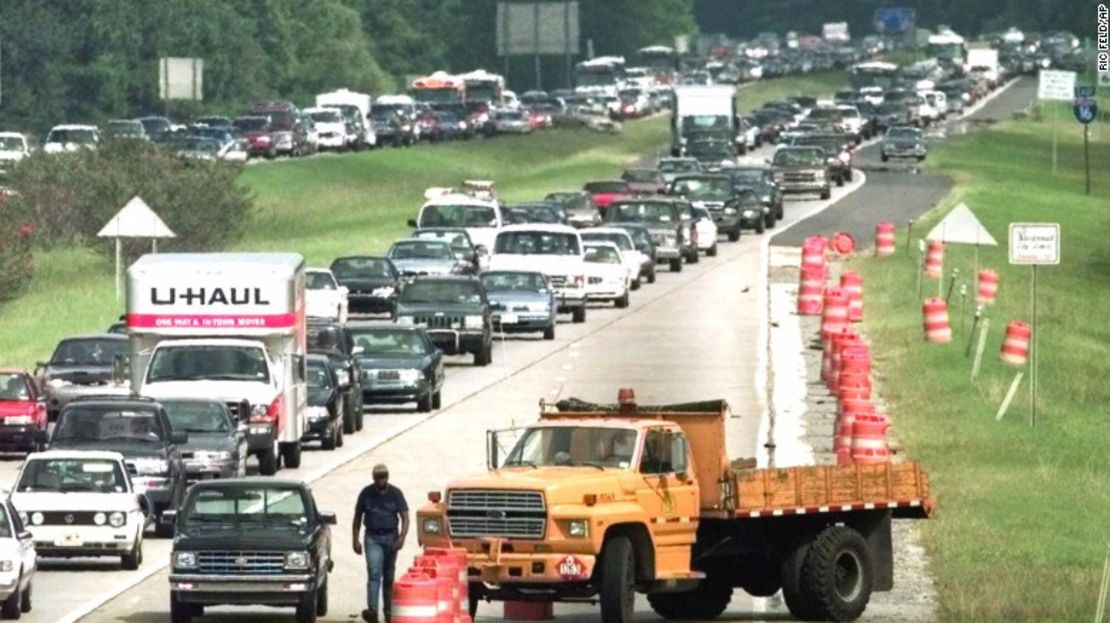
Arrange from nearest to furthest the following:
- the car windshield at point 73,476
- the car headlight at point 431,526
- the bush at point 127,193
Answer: the car headlight at point 431,526
the car windshield at point 73,476
the bush at point 127,193

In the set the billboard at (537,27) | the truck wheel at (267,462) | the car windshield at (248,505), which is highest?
the billboard at (537,27)

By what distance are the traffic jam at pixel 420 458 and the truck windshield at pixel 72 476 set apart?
0.08 ft

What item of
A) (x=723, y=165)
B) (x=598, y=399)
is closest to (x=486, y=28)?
(x=723, y=165)

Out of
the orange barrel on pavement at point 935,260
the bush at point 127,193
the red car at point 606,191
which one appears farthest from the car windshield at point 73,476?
the red car at point 606,191

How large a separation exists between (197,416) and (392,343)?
1269 centimetres

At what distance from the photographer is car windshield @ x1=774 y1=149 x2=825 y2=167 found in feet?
345

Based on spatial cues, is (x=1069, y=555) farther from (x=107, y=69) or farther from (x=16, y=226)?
(x=107, y=69)

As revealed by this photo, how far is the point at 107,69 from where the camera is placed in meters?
148

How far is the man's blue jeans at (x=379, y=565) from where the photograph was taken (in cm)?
2622

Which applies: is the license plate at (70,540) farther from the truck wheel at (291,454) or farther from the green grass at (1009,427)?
the truck wheel at (291,454)

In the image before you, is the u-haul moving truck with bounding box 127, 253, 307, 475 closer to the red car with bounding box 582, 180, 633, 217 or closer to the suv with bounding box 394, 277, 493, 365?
the suv with bounding box 394, 277, 493, 365

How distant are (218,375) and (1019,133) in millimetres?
110985

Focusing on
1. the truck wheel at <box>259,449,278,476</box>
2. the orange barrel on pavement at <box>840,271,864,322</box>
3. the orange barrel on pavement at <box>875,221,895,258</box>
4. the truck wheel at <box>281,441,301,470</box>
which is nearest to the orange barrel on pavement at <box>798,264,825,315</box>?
the orange barrel on pavement at <box>840,271,864,322</box>

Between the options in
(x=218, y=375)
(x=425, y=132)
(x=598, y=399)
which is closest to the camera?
(x=218, y=375)
